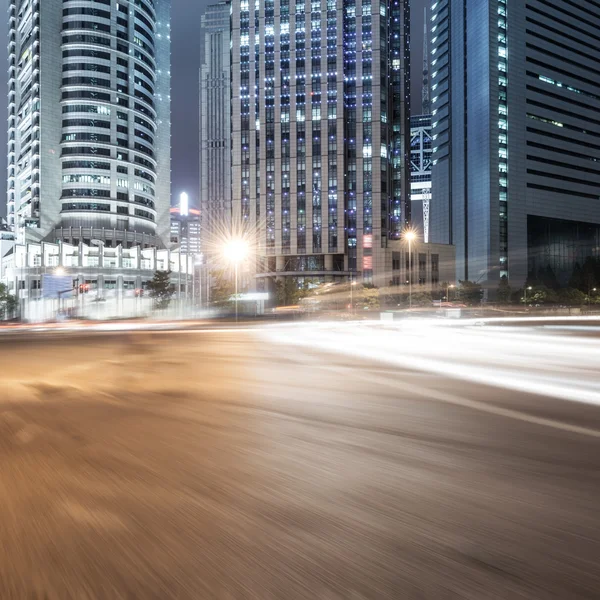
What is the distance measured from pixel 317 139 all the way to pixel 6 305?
70.5 metres

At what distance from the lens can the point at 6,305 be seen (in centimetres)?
7781

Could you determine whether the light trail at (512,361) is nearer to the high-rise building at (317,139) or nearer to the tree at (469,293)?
the tree at (469,293)

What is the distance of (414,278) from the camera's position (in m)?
114

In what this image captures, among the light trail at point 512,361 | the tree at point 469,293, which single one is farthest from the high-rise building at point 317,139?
the light trail at point 512,361

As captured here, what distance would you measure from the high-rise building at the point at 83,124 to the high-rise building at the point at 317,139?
23.2m

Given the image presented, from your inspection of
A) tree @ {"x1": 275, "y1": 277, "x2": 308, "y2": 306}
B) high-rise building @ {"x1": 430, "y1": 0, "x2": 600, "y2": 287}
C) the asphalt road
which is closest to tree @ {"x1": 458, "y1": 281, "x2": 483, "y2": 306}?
high-rise building @ {"x1": 430, "y1": 0, "x2": 600, "y2": 287}

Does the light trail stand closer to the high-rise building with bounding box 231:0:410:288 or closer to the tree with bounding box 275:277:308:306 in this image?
the tree with bounding box 275:277:308:306

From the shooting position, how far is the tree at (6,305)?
7612cm

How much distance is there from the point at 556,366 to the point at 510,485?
27.1 feet

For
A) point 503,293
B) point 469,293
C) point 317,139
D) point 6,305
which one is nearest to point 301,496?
point 6,305

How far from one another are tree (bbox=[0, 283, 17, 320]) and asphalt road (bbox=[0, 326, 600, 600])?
79.4m

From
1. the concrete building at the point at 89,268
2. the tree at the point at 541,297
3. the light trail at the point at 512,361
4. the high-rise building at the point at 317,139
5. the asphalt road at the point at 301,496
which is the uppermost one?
the high-rise building at the point at 317,139

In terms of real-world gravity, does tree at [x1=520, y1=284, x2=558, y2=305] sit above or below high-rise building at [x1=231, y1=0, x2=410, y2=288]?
below

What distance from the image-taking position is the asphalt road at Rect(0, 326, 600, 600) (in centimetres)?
237
